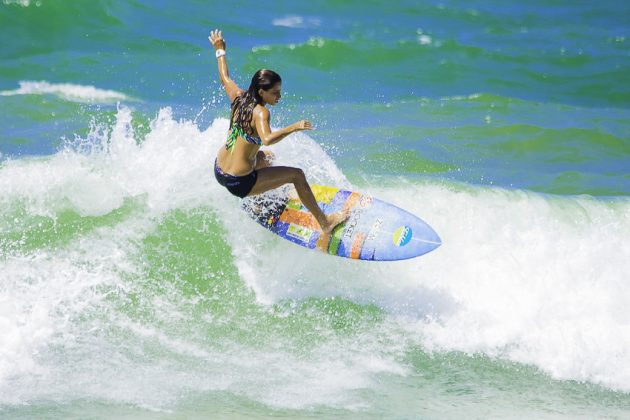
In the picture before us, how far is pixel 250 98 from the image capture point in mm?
6043

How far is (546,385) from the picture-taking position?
604cm

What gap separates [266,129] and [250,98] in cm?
31

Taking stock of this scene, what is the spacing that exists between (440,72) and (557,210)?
6.49m

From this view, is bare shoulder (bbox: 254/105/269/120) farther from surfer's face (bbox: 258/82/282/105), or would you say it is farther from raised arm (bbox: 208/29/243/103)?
raised arm (bbox: 208/29/243/103)

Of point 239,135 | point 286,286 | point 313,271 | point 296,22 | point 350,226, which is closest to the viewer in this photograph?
point 239,135

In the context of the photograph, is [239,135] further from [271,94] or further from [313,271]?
[313,271]

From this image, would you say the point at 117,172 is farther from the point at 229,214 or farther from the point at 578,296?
the point at 578,296

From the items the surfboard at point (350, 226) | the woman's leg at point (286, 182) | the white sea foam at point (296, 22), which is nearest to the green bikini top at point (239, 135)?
the woman's leg at point (286, 182)

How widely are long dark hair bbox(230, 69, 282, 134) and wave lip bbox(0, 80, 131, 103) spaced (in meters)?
7.11

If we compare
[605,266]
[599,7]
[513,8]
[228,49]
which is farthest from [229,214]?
[599,7]

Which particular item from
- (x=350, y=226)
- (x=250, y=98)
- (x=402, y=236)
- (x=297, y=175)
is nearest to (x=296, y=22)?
(x=350, y=226)

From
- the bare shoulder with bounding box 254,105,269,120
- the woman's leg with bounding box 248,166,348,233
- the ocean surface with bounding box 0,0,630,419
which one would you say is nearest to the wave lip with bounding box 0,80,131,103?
the ocean surface with bounding box 0,0,630,419

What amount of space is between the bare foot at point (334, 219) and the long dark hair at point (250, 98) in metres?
1.23

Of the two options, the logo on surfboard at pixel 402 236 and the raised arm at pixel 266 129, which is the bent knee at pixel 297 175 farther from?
the logo on surfboard at pixel 402 236
